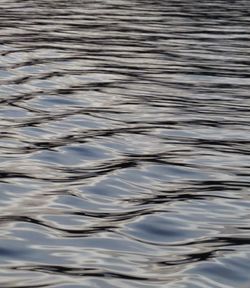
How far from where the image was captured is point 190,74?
68.2 ft

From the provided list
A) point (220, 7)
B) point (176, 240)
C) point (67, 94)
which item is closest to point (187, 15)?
point (220, 7)

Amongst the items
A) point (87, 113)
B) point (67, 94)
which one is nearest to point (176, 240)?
point (87, 113)

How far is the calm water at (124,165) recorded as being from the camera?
337 inches

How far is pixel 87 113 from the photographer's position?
1595cm

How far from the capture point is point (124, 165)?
12.2m

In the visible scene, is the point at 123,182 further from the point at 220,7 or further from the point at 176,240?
the point at 220,7

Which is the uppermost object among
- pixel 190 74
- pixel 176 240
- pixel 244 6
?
pixel 176 240

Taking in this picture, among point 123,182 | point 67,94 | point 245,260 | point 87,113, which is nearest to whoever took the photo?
point 245,260

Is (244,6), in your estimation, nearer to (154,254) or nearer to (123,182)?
(123,182)

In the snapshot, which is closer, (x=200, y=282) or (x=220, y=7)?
(x=200, y=282)

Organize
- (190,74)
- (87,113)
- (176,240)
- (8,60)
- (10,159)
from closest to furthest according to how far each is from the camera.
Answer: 1. (176,240)
2. (10,159)
3. (87,113)
4. (190,74)
5. (8,60)

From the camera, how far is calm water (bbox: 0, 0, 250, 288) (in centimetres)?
856

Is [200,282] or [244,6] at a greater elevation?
[200,282]

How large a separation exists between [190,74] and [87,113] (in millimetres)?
5256
